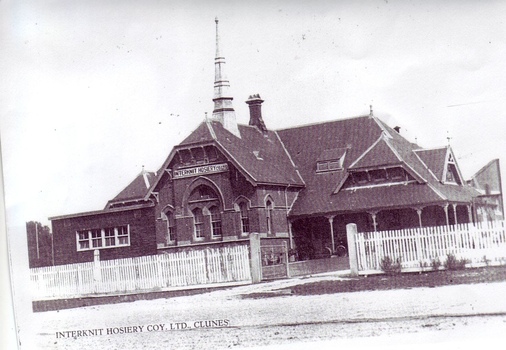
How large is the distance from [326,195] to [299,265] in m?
0.80

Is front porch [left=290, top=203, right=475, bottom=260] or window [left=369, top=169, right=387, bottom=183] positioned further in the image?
window [left=369, top=169, right=387, bottom=183]

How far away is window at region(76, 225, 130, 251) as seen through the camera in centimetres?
743

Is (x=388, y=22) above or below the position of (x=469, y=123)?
above

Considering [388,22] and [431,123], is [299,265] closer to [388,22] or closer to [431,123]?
[431,123]

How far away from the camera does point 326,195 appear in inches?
294

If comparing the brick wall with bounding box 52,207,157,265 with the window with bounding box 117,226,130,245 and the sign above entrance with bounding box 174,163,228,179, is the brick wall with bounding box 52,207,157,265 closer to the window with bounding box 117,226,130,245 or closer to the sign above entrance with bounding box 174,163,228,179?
the window with bounding box 117,226,130,245

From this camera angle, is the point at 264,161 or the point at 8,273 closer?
the point at 8,273

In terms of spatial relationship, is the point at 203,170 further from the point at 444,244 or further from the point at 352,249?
the point at 444,244

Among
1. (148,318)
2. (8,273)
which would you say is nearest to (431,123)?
(148,318)

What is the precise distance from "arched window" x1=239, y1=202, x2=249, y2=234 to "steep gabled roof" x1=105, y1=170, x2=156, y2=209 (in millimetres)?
988

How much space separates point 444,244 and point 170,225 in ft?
9.41

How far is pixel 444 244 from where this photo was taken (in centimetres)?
702

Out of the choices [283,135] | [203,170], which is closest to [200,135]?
[203,170]

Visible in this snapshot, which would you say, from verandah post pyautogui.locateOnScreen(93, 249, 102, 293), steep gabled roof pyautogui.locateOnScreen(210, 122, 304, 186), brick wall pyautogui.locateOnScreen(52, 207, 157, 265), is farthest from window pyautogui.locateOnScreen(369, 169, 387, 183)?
verandah post pyautogui.locateOnScreen(93, 249, 102, 293)
